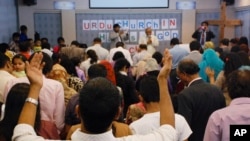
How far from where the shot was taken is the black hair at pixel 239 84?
197cm

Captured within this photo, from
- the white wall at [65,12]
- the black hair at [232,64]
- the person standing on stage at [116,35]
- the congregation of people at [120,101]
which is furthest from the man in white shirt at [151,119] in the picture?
the white wall at [65,12]

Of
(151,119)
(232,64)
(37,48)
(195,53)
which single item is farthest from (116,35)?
(151,119)

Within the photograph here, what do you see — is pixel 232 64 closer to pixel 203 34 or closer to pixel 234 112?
pixel 234 112

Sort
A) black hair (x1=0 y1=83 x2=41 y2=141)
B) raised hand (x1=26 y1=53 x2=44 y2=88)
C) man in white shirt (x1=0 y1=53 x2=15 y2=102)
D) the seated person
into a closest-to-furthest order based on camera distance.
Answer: raised hand (x1=26 y1=53 x2=44 y2=88)
black hair (x1=0 y1=83 x2=41 y2=141)
the seated person
man in white shirt (x1=0 y1=53 x2=15 y2=102)

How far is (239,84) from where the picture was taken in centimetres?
199

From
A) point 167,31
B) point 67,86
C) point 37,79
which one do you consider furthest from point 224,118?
point 167,31

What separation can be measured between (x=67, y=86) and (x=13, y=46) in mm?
4960

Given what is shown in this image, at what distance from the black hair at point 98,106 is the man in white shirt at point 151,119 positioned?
0.81m

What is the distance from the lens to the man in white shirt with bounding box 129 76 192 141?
6.95ft

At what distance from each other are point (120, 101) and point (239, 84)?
906 mm

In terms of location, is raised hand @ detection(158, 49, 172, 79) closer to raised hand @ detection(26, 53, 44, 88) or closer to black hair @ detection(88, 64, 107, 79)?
raised hand @ detection(26, 53, 44, 88)

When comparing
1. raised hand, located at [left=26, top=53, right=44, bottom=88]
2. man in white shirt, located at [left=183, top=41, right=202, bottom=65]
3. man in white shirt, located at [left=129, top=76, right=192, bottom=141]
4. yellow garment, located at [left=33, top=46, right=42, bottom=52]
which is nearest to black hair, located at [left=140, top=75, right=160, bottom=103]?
man in white shirt, located at [left=129, top=76, right=192, bottom=141]

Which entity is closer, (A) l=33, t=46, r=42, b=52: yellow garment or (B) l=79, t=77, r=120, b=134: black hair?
(B) l=79, t=77, r=120, b=134: black hair

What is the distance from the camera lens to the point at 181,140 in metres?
2.16
